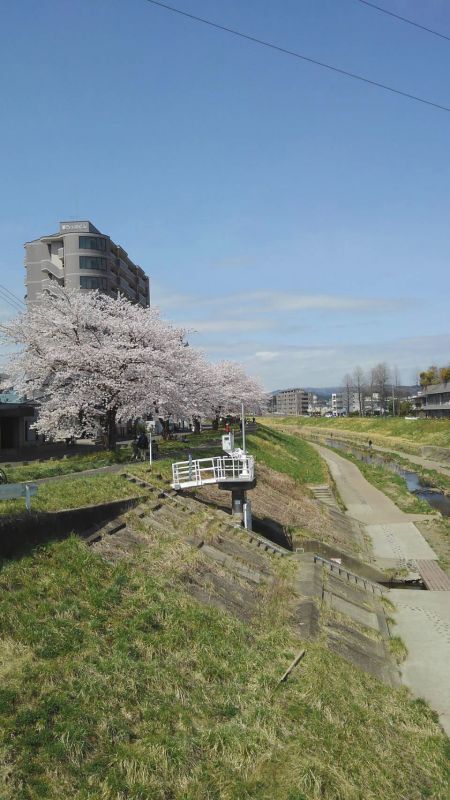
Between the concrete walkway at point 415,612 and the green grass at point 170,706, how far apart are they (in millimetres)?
1049

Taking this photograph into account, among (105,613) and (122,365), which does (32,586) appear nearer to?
(105,613)

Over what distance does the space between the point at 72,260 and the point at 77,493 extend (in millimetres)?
65979

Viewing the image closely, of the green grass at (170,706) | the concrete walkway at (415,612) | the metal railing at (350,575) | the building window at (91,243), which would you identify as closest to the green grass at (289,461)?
the concrete walkway at (415,612)

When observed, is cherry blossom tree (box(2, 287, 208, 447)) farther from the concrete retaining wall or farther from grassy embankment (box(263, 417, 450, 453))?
grassy embankment (box(263, 417, 450, 453))

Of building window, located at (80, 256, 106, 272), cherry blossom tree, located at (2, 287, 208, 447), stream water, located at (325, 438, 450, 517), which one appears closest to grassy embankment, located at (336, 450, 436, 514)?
stream water, located at (325, 438, 450, 517)

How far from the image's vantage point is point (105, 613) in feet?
44.7

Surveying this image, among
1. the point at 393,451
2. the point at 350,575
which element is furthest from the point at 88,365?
the point at 393,451

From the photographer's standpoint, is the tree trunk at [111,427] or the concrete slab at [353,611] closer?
the concrete slab at [353,611]

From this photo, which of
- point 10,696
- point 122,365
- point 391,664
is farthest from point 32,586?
point 122,365

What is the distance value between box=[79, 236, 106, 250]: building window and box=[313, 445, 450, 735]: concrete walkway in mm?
54950

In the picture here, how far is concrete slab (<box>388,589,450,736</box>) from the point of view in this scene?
51.6 feet

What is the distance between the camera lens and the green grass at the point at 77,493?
17.7 m

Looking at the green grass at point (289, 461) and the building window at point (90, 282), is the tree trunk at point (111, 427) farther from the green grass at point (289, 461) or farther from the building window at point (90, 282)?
the building window at point (90, 282)

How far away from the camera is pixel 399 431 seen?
103 metres
